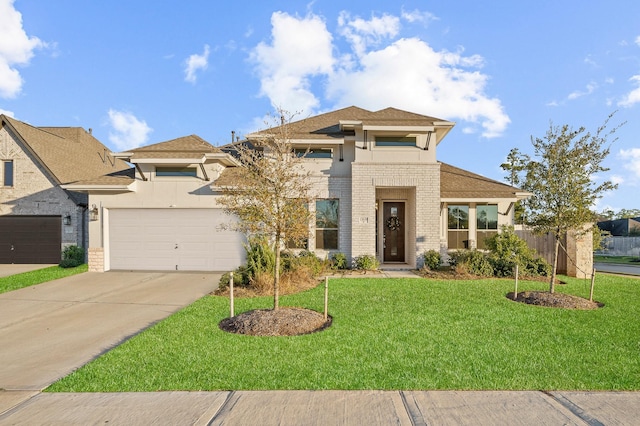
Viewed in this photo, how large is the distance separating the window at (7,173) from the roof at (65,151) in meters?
1.14

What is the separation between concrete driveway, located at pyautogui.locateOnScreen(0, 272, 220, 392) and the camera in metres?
4.73

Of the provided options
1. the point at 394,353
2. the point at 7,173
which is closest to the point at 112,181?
the point at 7,173

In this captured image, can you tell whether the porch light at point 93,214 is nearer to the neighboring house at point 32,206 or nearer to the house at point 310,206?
the house at point 310,206

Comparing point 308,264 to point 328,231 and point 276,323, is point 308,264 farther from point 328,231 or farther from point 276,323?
point 276,323

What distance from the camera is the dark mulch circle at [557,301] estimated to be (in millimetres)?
7633

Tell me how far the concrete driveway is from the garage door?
3.54 feet

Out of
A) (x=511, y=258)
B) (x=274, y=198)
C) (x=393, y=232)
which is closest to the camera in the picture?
(x=274, y=198)

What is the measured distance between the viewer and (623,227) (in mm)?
39750

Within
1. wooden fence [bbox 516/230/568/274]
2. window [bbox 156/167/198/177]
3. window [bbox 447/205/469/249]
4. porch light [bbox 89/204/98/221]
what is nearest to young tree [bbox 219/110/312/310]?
window [bbox 156/167/198/177]

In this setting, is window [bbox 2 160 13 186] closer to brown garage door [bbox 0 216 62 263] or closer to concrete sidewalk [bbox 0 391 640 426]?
brown garage door [bbox 0 216 62 263]

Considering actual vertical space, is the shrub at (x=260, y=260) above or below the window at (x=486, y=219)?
below

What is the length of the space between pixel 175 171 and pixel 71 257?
562 centimetres

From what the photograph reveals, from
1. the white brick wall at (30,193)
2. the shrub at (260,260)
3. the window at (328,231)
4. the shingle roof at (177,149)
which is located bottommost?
the shrub at (260,260)

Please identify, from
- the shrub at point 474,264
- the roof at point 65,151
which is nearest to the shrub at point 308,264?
the shrub at point 474,264
